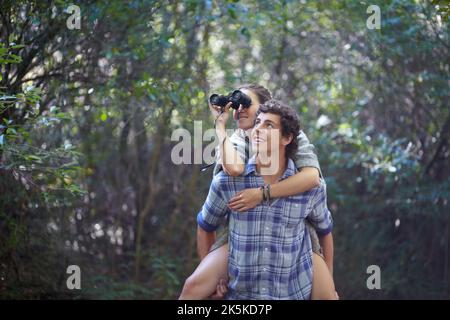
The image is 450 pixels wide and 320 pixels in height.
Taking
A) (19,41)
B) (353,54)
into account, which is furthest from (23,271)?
(353,54)

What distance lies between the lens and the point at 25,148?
3559 mm

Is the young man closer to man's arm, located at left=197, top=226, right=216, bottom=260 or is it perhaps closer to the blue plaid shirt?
the blue plaid shirt

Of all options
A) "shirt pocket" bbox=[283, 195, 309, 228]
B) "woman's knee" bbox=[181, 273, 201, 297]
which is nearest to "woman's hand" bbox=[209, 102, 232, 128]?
"shirt pocket" bbox=[283, 195, 309, 228]

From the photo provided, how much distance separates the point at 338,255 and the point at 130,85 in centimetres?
276

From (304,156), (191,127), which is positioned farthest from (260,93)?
(191,127)

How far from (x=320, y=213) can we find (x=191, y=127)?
2563mm

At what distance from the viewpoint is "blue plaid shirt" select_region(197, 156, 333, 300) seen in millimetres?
2658

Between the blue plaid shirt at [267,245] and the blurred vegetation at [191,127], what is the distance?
1648mm

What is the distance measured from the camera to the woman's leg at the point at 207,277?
2721mm

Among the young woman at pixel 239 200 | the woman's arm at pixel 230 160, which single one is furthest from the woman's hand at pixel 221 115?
the woman's arm at pixel 230 160

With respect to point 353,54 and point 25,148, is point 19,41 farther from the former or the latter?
point 353,54

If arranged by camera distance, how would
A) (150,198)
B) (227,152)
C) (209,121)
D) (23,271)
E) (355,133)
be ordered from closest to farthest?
(227,152) < (23,271) < (209,121) < (355,133) < (150,198)

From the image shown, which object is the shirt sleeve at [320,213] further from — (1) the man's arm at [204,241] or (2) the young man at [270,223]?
(1) the man's arm at [204,241]

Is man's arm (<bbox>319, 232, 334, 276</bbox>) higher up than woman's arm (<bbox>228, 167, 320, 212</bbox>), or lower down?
lower down
